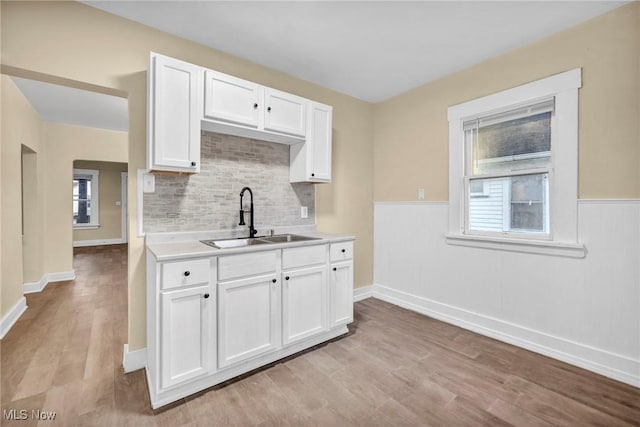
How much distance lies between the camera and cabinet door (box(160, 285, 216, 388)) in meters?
1.73

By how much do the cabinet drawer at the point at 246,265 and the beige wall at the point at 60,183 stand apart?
181 inches

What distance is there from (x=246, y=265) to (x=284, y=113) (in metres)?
1.42

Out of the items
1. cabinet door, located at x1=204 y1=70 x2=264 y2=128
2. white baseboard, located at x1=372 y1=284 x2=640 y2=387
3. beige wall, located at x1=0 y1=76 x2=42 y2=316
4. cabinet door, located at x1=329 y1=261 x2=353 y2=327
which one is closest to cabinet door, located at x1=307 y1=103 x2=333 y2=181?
cabinet door, located at x1=204 y1=70 x2=264 y2=128

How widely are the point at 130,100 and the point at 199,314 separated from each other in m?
1.69

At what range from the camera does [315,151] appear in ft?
9.45

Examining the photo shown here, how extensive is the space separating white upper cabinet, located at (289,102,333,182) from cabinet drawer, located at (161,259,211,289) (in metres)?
1.38

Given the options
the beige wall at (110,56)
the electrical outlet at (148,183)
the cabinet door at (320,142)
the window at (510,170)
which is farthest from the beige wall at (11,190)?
the window at (510,170)

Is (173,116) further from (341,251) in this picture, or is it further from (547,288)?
(547,288)

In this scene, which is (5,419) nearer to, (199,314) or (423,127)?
(199,314)

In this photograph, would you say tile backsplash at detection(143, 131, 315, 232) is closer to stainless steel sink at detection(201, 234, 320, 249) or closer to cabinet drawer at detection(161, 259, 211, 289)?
stainless steel sink at detection(201, 234, 320, 249)

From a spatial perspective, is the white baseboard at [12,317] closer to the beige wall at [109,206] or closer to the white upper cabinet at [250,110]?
the white upper cabinet at [250,110]

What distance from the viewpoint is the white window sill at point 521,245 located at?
2215 millimetres

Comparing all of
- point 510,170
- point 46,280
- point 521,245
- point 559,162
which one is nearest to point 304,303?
point 521,245

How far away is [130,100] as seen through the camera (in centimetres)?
216
